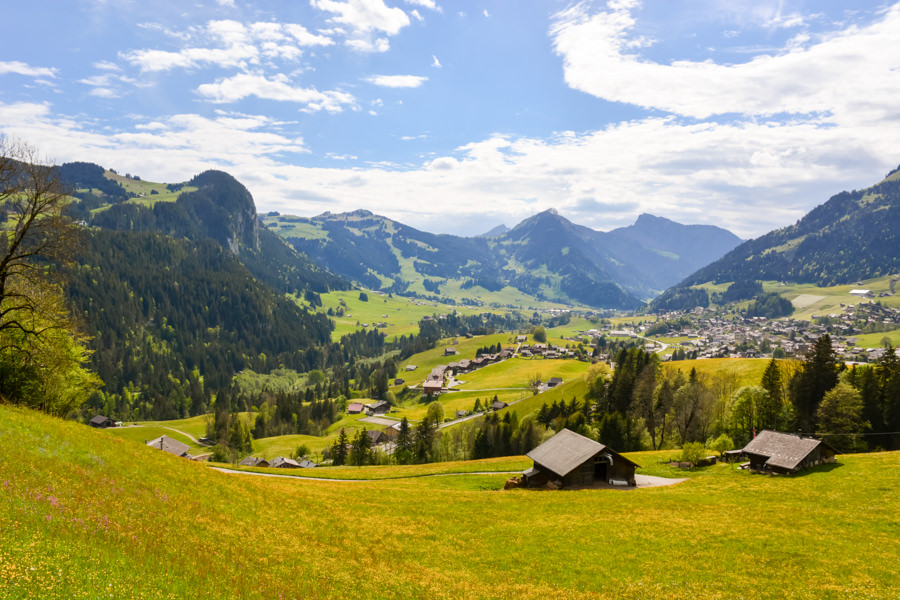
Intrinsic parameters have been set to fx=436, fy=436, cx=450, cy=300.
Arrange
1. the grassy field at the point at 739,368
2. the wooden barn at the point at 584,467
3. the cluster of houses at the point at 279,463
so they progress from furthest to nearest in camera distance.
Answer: the cluster of houses at the point at 279,463, the grassy field at the point at 739,368, the wooden barn at the point at 584,467

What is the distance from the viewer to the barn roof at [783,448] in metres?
50.6

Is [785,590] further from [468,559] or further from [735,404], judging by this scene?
[735,404]

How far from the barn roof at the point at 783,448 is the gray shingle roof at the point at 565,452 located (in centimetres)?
1900

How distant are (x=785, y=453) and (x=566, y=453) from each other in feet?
83.2

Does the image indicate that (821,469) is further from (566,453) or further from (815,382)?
(815,382)

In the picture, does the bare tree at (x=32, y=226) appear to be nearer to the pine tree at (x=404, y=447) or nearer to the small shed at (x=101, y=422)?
the pine tree at (x=404, y=447)

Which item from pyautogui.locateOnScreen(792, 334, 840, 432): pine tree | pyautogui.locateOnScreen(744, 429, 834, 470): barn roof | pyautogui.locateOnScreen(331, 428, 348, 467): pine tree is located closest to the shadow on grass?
pyautogui.locateOnScreen(744, 429, 834, 470): barn roof

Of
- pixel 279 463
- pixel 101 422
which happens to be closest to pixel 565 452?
pixel 279 463

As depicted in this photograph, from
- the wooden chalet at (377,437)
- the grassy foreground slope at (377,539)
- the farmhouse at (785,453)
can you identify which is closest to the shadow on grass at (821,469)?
the farmhouse at (785,453)

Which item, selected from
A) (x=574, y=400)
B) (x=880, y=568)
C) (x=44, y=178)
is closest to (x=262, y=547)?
(x=44, y=178)

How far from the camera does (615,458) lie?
55.9 meters

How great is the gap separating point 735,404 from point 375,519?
74402 millimetres

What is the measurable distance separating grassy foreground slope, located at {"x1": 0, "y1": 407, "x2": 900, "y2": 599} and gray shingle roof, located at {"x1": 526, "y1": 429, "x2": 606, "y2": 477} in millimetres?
10990

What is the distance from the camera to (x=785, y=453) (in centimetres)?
5203
